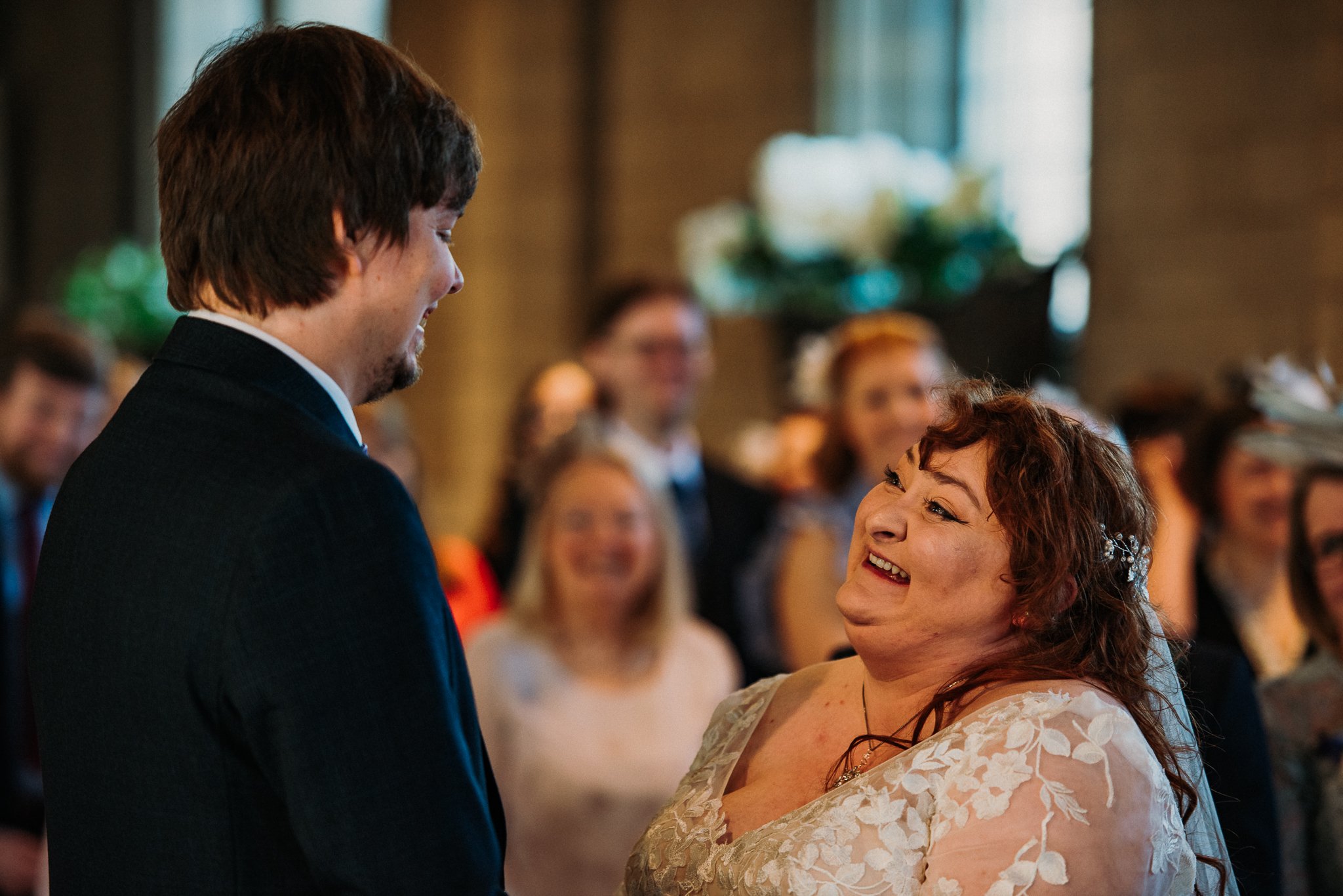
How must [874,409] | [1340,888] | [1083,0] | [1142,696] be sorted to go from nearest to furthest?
[1142,696], [1340,888], [874,409], [1083,0]

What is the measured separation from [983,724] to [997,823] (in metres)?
0.13

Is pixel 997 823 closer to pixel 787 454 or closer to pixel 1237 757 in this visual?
pixel 1237 757

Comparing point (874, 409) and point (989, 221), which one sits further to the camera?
point (989, 221)

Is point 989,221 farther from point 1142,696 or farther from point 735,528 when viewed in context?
point 1142,696

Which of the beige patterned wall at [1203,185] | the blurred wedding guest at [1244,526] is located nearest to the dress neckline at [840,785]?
the blurred wedding guest at [1244,526]

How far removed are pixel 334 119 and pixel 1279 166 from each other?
4.97 metres

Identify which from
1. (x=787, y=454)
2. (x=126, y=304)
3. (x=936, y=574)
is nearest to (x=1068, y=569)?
(x=936, y=574)

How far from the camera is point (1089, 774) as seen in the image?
1588 mm

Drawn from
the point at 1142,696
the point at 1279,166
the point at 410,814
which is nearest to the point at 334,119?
→ the point at 410,814

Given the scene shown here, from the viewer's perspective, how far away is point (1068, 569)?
1751mm

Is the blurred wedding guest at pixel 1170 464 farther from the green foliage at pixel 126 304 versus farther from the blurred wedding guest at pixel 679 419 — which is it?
the green foliage at pixel 126 304

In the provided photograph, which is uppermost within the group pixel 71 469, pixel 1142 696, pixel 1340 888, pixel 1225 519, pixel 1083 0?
pixel 1083 0

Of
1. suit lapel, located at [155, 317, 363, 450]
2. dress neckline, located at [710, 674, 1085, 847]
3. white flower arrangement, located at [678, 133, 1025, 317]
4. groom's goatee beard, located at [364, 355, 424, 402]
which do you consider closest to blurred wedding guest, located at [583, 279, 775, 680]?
white flower arrangement, located at [678, 133, 1025, 317]

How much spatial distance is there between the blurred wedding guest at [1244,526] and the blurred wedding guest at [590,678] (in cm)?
136
